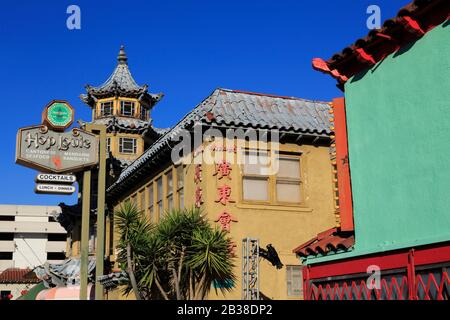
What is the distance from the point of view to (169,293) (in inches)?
770

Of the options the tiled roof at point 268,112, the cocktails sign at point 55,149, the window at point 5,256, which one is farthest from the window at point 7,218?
the tiled roof at point 268,112

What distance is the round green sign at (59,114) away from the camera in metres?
19.8

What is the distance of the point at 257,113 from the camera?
807 inches

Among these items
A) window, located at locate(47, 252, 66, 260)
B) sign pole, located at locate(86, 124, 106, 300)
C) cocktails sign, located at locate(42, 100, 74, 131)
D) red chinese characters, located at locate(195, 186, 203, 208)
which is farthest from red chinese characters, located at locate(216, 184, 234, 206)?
window, located at locate(47, 252, 66, 260)

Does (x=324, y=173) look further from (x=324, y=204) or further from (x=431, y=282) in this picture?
(x=431, y=282)

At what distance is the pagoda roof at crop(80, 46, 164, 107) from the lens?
3716 cm

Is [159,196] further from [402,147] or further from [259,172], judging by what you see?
[402,147]

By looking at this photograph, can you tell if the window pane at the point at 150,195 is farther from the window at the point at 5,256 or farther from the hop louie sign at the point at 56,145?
the window at the point at 5,256

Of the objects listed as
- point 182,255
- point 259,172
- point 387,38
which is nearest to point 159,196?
point 259,172

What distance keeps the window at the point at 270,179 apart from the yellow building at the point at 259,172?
1.2 inches

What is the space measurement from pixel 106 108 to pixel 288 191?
1941 centimetres
